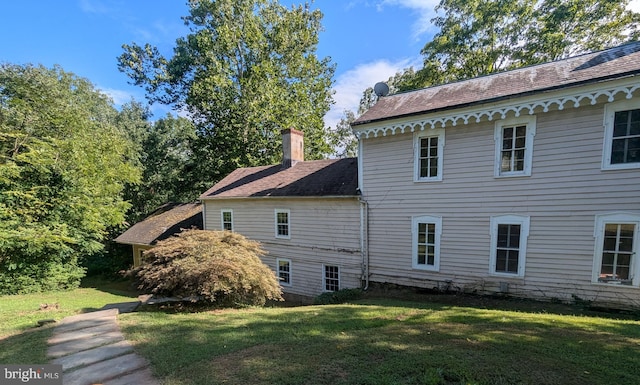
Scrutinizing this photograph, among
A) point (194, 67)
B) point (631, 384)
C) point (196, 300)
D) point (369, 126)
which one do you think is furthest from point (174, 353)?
point (194, 67)

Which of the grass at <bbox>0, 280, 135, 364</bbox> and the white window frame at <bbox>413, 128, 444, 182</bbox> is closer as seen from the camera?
the grass at <bbox>0, 280, 135, 364</bbox>

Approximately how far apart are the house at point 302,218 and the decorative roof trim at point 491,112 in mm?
2494

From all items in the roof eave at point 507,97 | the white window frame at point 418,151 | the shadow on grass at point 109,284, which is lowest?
the shadow on grass at point 109,284

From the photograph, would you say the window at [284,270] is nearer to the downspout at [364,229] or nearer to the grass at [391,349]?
the downspout at [364,229]

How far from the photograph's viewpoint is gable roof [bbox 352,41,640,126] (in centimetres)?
662

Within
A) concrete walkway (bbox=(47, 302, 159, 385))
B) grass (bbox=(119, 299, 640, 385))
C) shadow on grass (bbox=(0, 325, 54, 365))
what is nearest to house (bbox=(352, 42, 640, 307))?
grass (bbox=(119, 299, 640, 385))

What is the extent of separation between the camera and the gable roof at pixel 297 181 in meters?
11.2

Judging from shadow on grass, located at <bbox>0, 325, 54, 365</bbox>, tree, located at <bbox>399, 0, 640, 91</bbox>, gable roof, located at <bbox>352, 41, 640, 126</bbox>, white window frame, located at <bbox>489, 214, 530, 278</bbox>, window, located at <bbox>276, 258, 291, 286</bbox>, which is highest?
tree, located at <bbox>399, 0, 640, 91</bbox>

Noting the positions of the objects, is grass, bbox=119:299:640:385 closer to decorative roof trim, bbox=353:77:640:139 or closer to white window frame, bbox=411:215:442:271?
white window frame, bbox=411:215:442:271

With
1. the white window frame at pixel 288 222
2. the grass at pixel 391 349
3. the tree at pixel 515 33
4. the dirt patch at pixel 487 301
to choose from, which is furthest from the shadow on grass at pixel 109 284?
the tree at pixel 515 33

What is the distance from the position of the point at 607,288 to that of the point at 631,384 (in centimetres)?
545

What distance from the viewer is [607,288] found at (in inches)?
265

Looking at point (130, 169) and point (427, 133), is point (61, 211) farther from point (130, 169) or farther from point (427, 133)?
point (427, 133)

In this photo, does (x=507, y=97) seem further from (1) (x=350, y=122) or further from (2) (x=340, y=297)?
(1) (x=350, y=122)
